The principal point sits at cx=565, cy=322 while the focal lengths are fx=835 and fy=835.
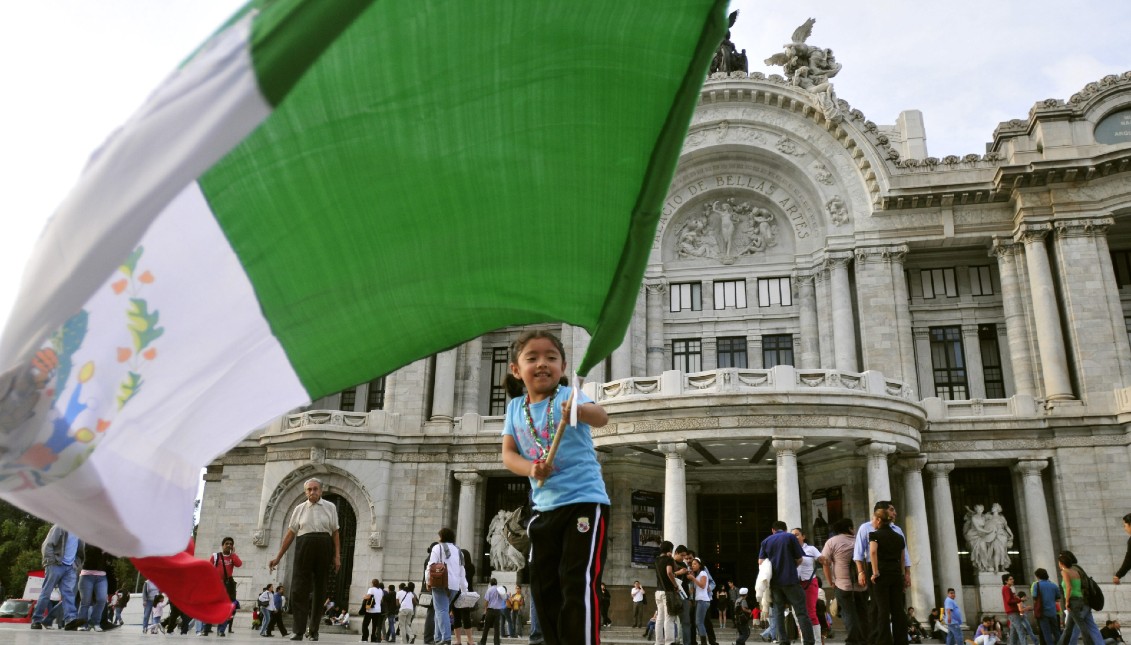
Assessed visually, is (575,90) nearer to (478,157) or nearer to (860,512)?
(478,157)

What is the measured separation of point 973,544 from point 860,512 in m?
3.72

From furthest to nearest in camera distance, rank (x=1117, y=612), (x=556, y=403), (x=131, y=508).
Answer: (x=1117, y=612) < (x=556, y=403) < (x=131, y=508)

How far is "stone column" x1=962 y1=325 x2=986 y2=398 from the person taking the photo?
30.1 m

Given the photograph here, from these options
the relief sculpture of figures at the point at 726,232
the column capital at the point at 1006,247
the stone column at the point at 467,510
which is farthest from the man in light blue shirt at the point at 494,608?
the column capital at the point at 1006,247

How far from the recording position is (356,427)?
30.4 metres

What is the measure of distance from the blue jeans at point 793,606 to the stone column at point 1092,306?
18896 mm

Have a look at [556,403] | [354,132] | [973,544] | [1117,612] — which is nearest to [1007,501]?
[973,544]

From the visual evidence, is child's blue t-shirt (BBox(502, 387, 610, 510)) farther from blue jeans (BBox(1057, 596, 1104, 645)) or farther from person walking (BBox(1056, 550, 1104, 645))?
blue jeans (BBox(1057, 596, 1104, 645))

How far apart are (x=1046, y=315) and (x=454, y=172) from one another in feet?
98.2

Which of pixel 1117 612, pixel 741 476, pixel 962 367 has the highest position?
pixel 962 367

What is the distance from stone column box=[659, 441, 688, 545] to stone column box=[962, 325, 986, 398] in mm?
12417

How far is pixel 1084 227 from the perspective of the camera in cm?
2838

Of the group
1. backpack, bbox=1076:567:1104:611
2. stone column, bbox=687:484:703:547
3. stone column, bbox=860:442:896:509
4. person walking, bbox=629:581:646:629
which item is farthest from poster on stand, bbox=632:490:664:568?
backpack, bbox=1076:567:1104:611

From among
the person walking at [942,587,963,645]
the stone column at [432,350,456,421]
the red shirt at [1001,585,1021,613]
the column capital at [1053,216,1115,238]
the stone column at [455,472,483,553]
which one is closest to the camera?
the red shirt at [1001,585,1021,613]
